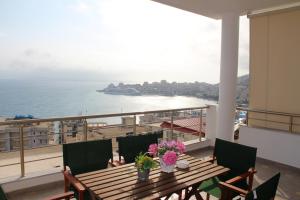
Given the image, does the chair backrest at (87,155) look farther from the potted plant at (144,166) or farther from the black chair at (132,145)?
the potted plant at (144,166)

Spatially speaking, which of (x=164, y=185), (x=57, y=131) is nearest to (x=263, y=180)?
(x=164, y=185)

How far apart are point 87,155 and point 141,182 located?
91 centimetres

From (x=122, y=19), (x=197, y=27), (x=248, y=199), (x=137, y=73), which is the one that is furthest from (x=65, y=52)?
(x=248, y=199)

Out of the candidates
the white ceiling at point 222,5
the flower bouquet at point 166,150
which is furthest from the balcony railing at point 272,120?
the flower bouquet at point 166,150

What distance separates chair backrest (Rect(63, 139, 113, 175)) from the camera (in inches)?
105

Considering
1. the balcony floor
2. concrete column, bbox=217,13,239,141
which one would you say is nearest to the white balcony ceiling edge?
concrete column, bbox=217,13,239,141

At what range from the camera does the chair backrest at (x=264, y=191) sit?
152 cm

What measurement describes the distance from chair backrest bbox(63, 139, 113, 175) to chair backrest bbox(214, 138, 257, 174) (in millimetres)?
1380

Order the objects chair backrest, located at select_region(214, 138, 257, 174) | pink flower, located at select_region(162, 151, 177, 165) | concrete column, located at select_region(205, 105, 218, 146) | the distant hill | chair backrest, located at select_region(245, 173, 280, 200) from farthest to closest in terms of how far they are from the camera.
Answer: concrete column, located at select_region(205, 105, 218, 146) < the distant hill < chair backrest, located at select_region(214, 138, 257, 174) < pink flower, located at select_region(162, 151, 177, 165) < chair backrest, located at select_region(245, 173, 280, 200)

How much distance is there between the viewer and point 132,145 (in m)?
3.14

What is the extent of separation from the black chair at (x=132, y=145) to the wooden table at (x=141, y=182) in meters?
0.52

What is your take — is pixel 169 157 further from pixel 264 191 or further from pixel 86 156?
pixel 86 156

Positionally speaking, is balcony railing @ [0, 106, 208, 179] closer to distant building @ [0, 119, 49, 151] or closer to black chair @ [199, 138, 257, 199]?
distant building @ [0, 119, 49, 151]

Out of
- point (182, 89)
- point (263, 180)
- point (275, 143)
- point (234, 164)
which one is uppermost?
point (182, 89)
